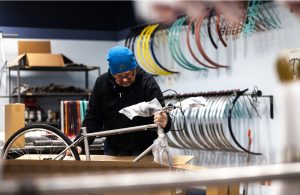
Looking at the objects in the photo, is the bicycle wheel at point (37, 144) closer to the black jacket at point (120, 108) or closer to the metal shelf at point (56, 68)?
the black jacket at point (120, 108)

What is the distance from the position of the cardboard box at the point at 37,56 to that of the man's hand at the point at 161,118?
182 inches

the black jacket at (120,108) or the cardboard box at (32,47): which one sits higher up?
the cardboard box at (32,47)

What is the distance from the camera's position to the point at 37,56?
7.77 metres

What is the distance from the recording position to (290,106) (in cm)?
106

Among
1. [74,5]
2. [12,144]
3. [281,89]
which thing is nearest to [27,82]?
[74,5]

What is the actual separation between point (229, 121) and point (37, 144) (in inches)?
81.4

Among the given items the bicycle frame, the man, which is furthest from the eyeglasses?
the bicycle frame

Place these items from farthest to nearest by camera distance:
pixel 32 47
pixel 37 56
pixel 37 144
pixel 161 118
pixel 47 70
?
pixel 47 70 → pixel 32 47 → pixel 37 56 → pixel 37 144 → pixel 161 118

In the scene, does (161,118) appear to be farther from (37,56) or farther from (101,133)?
(37,56)

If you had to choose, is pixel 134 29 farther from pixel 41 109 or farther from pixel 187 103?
pixel 187 103

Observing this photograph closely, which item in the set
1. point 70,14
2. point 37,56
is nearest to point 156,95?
point 37,56

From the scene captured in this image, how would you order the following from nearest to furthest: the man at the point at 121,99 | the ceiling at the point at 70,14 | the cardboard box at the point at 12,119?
the man at the point at 121,99
the cardboard box at the point at 12,119
the ceiling at the point at 70,14

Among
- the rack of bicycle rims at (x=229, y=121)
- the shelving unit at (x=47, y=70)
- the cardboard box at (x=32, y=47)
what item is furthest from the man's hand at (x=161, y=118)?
the cardboard box at (x=32, y=47)

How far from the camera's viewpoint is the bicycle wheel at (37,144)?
3.86 m
